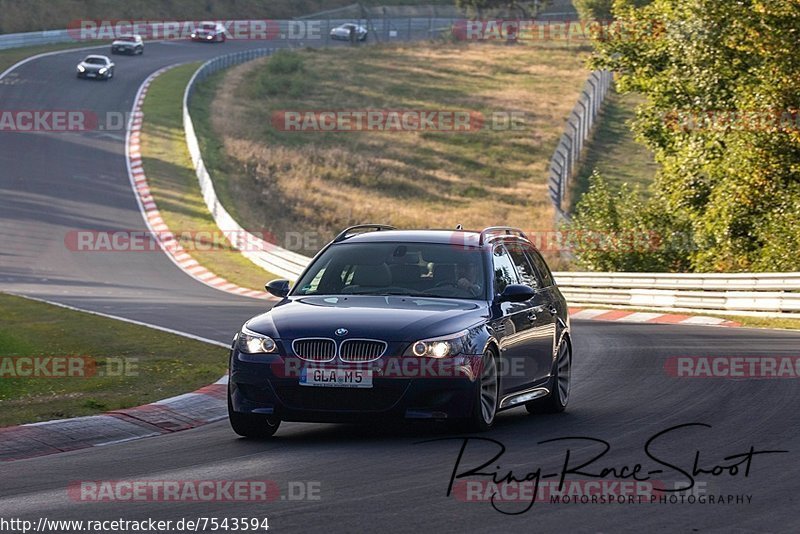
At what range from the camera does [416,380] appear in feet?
31.1

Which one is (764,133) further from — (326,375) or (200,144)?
(200,144)

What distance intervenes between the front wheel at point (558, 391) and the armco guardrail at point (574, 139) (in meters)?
26.3

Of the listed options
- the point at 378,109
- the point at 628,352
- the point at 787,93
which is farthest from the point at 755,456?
the point at 378,109

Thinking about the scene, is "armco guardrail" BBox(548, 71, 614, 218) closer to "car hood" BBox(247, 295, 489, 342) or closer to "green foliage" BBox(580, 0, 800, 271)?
"green foliage" BBox(580, 0, 800, 271)

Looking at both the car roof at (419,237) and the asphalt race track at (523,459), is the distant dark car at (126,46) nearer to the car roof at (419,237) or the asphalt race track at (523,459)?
the asphalt race track at (523,459)

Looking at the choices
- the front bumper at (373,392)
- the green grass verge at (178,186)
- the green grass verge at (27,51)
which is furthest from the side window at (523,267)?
the green grass verge at (27,51)

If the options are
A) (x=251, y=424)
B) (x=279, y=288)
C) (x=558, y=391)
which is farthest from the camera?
(x=558, y=391)

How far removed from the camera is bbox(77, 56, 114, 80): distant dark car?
62.7m

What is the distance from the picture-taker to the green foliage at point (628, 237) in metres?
33.4

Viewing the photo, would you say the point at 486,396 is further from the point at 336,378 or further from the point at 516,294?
the point at 336,378

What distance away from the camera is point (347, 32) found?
97.1m

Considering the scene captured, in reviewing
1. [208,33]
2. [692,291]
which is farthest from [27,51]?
[692,291]

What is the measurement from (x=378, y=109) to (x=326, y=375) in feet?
193

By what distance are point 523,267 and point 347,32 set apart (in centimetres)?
8690
